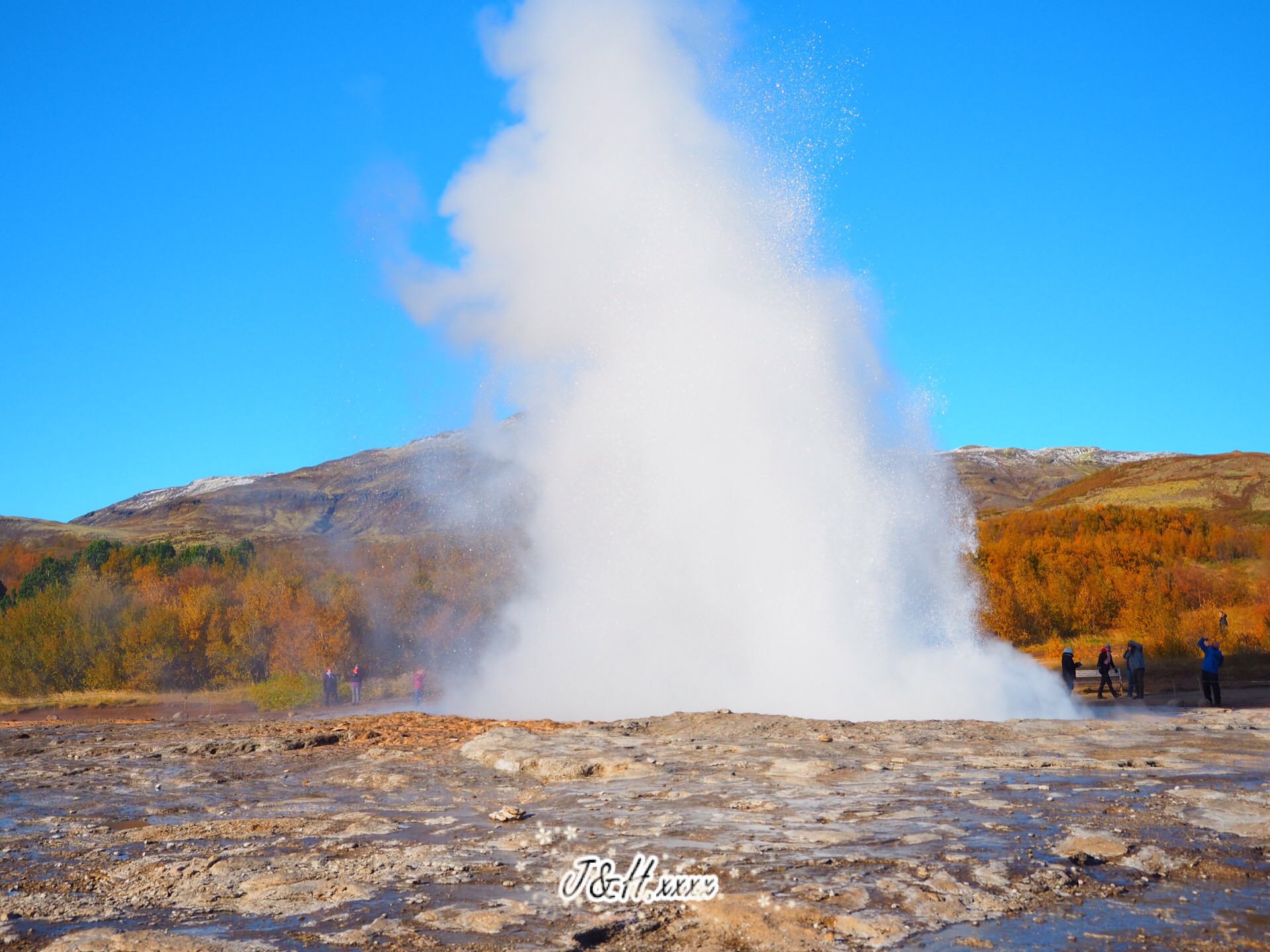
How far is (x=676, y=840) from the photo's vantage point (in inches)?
263

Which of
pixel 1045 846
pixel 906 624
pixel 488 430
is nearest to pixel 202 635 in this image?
pixel 488 430

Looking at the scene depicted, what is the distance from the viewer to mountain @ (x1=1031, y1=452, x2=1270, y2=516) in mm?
79250

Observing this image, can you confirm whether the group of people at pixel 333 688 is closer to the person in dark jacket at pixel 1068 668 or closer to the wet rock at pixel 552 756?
the wet rock at pixel 552 756

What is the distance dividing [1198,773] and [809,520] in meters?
10.2

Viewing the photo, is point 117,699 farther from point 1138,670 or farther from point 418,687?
point 1138,670

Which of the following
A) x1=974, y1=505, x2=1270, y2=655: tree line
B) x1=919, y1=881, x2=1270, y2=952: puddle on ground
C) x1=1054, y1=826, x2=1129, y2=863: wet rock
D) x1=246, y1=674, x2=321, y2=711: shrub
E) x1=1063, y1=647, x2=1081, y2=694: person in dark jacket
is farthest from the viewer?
x1=974, y1=505, x2=1270, y2=655: tree line

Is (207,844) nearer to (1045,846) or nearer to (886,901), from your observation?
(886,901)

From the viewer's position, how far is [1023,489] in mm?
169500

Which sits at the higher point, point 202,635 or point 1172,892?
point 202,635

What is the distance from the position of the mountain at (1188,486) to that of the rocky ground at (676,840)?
247 feet

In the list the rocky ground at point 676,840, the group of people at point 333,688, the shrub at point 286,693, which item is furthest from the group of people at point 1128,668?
the shrub at point 286,693

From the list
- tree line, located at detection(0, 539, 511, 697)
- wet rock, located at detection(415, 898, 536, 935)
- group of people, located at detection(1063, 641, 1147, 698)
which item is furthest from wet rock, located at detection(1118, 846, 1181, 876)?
tree line, located at detection(0, 539, 511, 697)

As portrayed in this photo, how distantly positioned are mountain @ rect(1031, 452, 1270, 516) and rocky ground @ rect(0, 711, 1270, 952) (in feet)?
247

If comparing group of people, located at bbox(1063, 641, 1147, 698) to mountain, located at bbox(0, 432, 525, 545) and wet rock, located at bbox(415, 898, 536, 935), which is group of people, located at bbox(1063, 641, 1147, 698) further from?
mountain, located at bbox(0, 432, 525, 545)
